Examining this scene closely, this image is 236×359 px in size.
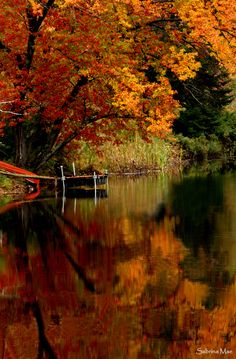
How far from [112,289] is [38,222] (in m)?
8.68

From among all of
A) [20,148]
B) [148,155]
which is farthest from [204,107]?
[20,148]

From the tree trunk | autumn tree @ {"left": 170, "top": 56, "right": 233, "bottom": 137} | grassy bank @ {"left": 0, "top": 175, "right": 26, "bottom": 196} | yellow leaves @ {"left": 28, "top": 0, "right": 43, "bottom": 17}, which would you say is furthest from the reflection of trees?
autumn tree @ {"left": 170, "top": 56, "right": 233, "bottom": 137}

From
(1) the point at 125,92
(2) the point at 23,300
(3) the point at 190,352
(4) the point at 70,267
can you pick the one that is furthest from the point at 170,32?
(3) the point at 190,352

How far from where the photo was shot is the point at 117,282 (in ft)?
44.0

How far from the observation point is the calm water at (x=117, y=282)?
988 centimetres

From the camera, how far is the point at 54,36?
2789 centimetres

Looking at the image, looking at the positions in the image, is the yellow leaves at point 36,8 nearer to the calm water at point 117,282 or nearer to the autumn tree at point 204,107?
the calm water at point 117,282

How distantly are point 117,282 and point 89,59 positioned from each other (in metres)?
16.3

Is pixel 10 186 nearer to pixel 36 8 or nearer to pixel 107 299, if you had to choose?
pixel 36 8

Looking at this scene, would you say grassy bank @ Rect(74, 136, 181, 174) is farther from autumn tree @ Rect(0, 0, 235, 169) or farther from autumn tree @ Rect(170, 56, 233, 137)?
autumn tree @ Rect(170, 56, 233, 137)

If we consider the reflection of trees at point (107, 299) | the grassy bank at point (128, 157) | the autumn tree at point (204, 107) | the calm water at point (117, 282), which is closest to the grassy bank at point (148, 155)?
the grassy bank at point (128, 157)

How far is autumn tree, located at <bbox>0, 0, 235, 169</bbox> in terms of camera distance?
93.1 feet

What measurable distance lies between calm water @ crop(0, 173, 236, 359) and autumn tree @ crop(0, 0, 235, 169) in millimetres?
5761

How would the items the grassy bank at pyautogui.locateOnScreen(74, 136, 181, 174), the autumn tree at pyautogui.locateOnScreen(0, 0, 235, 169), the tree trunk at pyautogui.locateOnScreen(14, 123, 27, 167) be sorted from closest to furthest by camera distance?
1. the autumn tree at pyautogui.locateOnScreen(0, 0, 235, 169)
2. the tree trunk at pyautogui.locateOnScreen(14, 123, 27, 167)
3. the grassy bank at pyautogui.locateOnScreen(74, 136, 181, 174)
